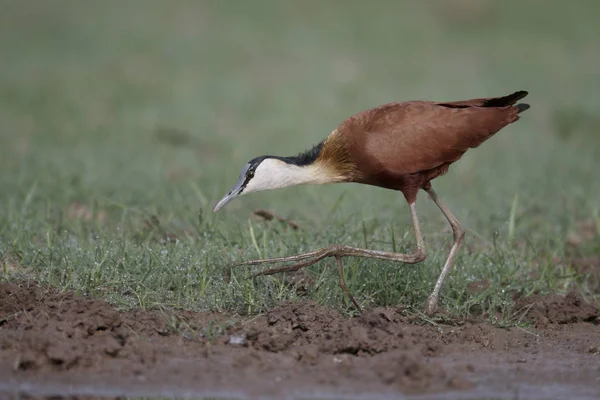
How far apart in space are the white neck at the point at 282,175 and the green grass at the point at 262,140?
1.43ft

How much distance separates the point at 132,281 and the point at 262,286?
0.74 m

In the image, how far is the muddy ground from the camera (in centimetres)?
423

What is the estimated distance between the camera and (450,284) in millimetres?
5680

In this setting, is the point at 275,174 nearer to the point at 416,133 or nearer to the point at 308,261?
→ the point at 308,261

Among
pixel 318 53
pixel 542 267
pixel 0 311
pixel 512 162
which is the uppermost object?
pixel 318 53

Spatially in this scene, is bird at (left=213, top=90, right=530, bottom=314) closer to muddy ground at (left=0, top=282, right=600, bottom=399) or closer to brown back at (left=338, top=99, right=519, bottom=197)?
brown back at (left=338, top=99, right=519, bottom=197)

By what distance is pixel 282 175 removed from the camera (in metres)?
5.54

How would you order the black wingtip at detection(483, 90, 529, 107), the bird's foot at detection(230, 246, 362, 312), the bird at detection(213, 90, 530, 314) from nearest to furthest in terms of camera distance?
the bird's foot at detection(230, 246, 362, 312) < the bird at detection(213, 90, 530, 314) < the black wingtip at detection(483, 90, 529, 107)

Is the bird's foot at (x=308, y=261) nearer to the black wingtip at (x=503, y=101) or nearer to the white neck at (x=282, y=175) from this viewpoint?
the white neck at (x=282, y=175)

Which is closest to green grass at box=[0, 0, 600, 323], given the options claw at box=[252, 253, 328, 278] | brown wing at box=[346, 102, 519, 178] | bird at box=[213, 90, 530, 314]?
claw at box=[252, 253, 328, 278]

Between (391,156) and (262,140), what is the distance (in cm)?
449

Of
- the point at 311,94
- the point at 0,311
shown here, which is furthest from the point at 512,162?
the point at 0,311

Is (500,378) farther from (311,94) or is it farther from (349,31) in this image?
(349,31)

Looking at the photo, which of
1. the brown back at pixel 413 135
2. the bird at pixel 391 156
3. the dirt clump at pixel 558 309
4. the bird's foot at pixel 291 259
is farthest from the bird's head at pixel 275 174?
the dirt clump at pixel 558 309
